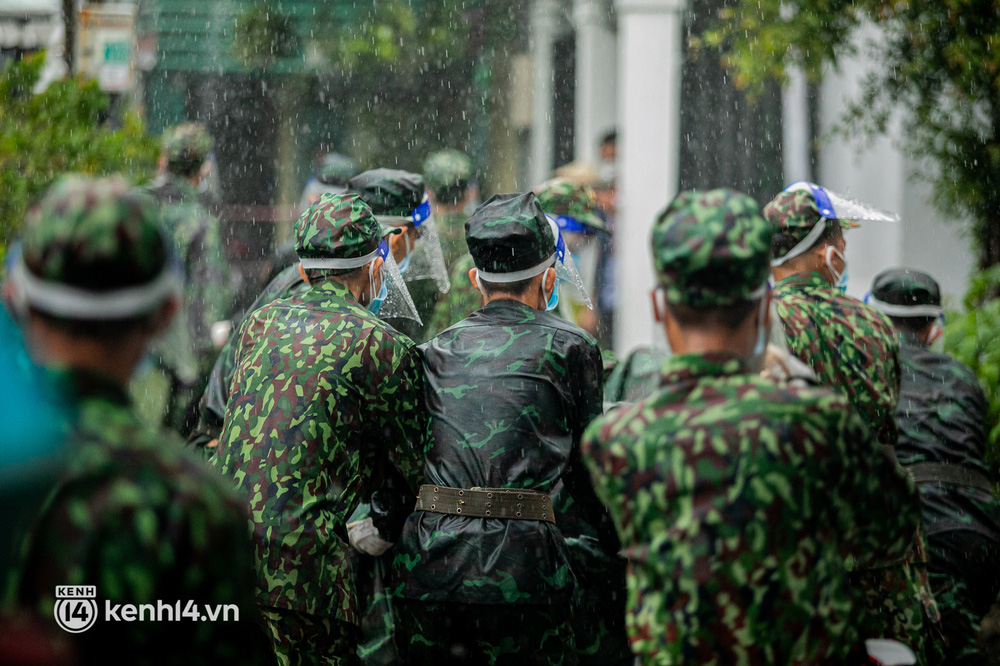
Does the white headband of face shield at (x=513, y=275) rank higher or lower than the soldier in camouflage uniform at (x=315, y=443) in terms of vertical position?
higher

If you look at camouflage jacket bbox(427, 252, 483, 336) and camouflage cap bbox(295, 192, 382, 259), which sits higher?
camouflage cap bbox(295, 192, 382, 259)

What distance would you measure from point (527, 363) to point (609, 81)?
11.6 metres

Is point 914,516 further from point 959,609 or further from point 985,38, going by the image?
point 985,38

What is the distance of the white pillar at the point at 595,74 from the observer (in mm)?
14695

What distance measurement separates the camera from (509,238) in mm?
4043

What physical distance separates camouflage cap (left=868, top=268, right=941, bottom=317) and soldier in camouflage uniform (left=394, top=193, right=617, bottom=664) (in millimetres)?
2291

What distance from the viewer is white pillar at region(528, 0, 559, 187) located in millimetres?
16203

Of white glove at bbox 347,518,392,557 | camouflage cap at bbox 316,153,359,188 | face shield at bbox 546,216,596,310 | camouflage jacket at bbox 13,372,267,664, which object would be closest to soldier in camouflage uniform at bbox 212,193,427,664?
white glove at bbox 347,518,392,557

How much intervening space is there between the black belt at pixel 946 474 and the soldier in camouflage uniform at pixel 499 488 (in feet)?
6.87

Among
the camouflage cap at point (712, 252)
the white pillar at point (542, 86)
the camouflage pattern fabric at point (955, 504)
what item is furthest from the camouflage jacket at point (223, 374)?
the white pillar at point (542, 86)

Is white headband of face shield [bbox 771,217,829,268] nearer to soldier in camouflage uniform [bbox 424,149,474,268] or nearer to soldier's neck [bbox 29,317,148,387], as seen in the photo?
soldier in camouflage uniform [bbox 424,149,474,268]

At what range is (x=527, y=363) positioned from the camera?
3861mm

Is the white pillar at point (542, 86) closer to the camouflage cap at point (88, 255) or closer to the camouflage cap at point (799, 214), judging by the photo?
the camouflage cap at point (799, 214)

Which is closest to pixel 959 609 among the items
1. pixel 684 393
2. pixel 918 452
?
pixel 918 452
